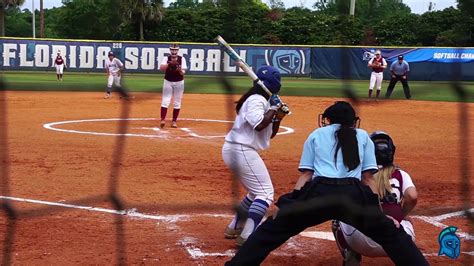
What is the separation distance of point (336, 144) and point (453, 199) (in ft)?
10.5

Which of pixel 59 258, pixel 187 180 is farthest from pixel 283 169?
pixel 59 258

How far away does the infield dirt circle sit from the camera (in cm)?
460

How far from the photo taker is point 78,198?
5.99 meters

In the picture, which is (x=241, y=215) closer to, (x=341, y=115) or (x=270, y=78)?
(x=270, y=78)

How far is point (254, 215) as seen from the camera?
4.64 m

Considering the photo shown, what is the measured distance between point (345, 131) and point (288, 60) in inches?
957

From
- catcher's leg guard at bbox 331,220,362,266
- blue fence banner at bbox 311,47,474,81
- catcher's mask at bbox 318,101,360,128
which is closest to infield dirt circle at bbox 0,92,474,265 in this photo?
catcher's leg guard at bbox 331,220,362,266

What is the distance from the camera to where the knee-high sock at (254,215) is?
4633mm

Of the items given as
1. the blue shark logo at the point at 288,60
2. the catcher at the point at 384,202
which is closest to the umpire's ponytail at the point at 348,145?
the catcher at the point at 384,202

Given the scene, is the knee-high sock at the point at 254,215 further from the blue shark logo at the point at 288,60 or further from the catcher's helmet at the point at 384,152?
the blue shark logo at the point at 288,60

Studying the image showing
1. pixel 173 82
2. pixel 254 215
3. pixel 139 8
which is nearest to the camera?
pixel 254 215

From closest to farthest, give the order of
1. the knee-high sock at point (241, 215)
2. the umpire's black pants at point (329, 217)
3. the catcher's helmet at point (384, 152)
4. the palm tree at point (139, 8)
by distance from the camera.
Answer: the umpire's black pants at point (329, 217) < the catcher's helmet at point (384, 152) < the knee-high sock at point (241, 215) < the palm tree at point (139, 8)

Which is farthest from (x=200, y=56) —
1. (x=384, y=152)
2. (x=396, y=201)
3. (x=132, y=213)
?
(x=396, y=201)

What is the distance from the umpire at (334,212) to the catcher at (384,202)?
320mm
